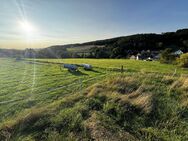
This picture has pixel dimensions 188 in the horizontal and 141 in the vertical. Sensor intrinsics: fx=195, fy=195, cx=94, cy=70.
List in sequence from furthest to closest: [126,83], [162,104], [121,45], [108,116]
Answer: [121,45]
[126,83]
[162,104]
[108,116]

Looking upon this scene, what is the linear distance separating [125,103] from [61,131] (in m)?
3.38

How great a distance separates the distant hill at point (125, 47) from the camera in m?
83.8

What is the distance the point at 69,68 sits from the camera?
33.3m

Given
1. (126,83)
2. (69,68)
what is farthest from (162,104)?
(69,68)

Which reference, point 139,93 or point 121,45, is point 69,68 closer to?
point 139,93

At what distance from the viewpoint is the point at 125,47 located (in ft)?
303

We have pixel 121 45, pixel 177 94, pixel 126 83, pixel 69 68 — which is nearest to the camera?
pixel 177 94

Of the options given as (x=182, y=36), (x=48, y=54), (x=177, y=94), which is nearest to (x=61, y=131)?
(x=177, y=94)

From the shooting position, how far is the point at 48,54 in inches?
3265

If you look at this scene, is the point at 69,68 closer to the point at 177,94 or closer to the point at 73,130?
the point at 177,94

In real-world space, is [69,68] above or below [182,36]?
below

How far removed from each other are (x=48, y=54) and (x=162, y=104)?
77925mm

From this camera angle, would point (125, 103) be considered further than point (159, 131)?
Yes

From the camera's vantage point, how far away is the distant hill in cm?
8381
